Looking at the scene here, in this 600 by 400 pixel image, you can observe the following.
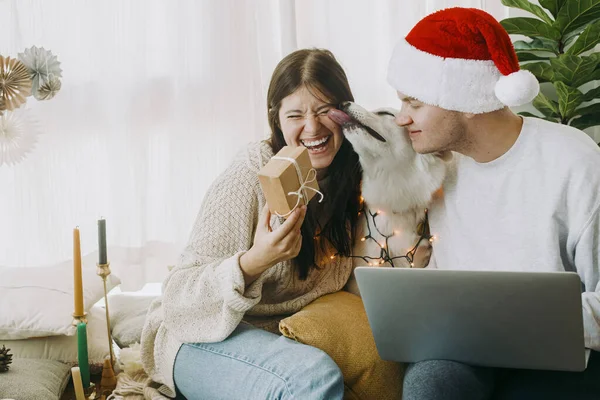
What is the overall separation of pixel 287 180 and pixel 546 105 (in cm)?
114

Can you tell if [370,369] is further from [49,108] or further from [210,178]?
[49,108]

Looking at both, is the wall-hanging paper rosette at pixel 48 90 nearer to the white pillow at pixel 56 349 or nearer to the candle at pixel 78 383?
the white pillow at pixel 56 349

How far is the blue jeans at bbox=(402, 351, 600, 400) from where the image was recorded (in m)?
1.34

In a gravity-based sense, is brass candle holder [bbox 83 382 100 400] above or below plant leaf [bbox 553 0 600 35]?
below

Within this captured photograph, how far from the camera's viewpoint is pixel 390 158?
1.61m

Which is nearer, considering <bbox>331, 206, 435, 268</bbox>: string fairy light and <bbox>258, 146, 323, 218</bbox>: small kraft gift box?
<bbox>258, 146, 323, 218</bbox>: small kraft gift box

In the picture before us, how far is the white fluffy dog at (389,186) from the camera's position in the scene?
159 cm

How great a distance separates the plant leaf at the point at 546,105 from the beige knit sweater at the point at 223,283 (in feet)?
2.87

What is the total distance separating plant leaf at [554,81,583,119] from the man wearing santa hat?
1.68 feet

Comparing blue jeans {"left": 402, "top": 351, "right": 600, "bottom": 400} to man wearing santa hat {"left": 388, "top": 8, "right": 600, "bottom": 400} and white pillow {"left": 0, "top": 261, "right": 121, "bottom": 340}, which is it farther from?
white pillow {"left": 0, "top": 261, "right": 121, "bottom": 340}

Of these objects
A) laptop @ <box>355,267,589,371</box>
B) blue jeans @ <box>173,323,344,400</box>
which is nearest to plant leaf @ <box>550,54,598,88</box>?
laptop @ <box>355,267,589,371</box>

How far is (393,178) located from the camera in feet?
5.33

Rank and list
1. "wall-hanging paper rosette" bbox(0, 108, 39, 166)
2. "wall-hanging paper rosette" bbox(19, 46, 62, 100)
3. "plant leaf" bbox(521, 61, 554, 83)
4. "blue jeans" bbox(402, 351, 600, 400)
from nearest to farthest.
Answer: "blue jeans" bbox(402, 351, 600, 400) < "plant leaf" bbox(521, 61, 554, 83) < "wall-hanging paper rosette" bbox(19, 46, 62, 100) < "wall-hanging paper rosette" bbox(0, 108, 39, 166)

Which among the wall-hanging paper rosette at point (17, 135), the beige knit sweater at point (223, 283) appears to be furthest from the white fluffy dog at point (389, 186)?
the wall-hanging paper rosette at point (17, 135)
